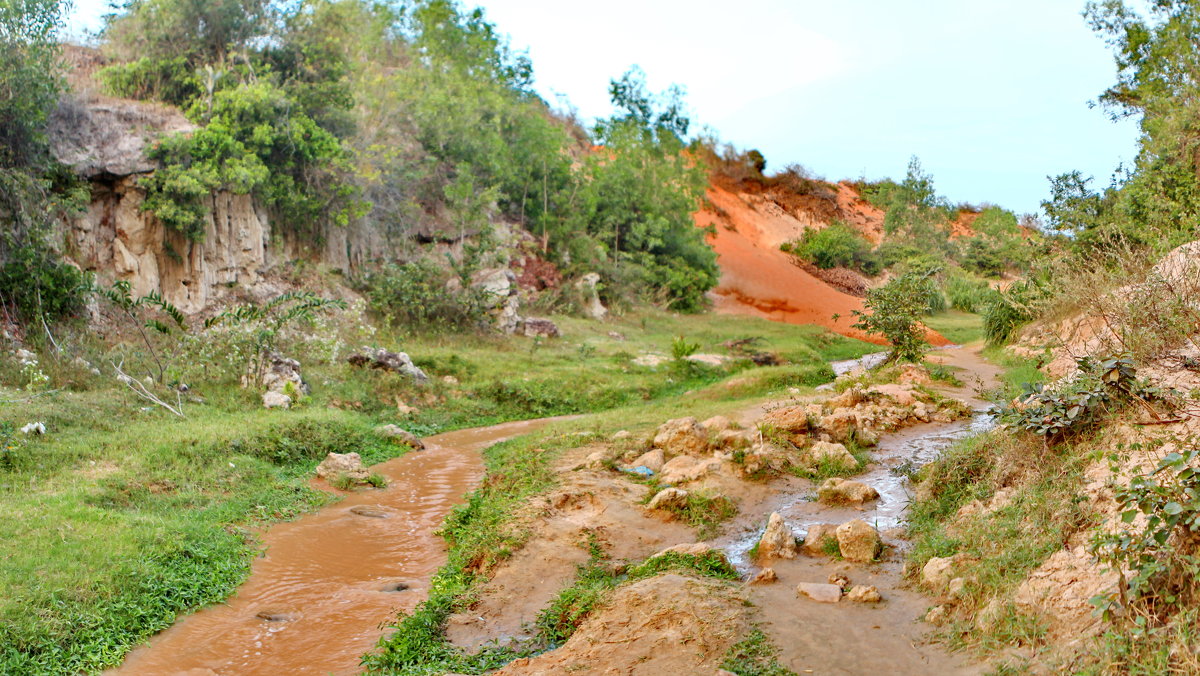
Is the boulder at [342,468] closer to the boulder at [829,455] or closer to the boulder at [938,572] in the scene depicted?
the boulder at [829,455]

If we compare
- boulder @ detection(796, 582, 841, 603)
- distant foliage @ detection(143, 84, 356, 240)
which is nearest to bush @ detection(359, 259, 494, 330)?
distant foliage @ detection(143, 84, 356, 240)

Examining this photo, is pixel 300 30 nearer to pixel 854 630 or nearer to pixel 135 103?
pixel 135 103

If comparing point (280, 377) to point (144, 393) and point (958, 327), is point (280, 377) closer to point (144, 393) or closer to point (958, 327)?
point (144, 393)

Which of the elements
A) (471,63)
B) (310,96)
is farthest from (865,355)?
(471,63)

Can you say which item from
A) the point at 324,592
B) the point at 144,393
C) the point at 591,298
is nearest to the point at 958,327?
the point at 591,298

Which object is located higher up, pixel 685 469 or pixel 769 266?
pixel 769 266

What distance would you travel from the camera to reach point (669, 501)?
7.86 m

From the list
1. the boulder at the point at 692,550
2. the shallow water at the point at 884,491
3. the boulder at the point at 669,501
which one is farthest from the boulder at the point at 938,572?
the boulder at the point at 669,501

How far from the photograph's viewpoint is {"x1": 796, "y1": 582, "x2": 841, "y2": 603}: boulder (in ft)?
18.2

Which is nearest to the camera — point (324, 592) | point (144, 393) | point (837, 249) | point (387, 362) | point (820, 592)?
point (820, 592)

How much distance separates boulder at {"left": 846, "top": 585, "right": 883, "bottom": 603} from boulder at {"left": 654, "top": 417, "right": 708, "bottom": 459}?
13.9 ft

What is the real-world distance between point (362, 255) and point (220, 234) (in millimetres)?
4568

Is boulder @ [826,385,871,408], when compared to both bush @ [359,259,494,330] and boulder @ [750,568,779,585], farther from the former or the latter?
bush @ [359,259,494,330]

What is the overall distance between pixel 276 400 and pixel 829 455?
790 cm
